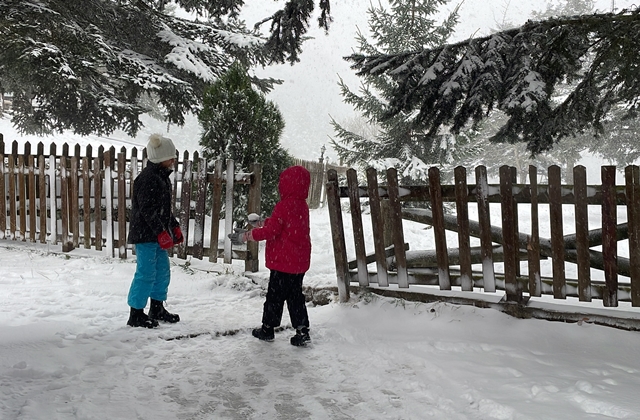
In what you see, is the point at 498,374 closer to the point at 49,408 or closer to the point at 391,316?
the point at 391,316

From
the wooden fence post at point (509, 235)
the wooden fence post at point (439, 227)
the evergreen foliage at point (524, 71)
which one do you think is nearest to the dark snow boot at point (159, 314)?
the wooden fence post at point (439, 227)

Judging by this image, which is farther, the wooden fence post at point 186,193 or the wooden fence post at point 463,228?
the wooden fence post at point 186,193

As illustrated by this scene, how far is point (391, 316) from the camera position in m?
4.36

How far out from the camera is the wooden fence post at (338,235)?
15.5 ft

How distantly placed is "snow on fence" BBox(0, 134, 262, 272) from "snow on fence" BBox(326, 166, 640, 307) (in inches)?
75.6

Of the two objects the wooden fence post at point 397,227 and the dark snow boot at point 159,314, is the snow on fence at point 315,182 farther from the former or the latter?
the dark snow boot at point 159,314

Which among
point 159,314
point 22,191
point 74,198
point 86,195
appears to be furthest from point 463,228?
point 22,191

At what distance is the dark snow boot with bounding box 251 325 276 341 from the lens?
3.98 metres

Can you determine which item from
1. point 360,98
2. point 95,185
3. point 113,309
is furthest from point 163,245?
point 360,98

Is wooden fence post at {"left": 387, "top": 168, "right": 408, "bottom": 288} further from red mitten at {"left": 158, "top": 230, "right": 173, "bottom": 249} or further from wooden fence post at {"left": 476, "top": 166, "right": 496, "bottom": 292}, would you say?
red mitten at {"left": 158, "top": 230, "right": 173, "bottom": 249}

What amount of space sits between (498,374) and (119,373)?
2611 millimetres

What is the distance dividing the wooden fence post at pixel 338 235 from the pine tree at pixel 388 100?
24.5 feet

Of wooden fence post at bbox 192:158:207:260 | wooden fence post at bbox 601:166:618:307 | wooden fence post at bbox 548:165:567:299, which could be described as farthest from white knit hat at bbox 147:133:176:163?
wooden fence post at bbox 601:166:618:307

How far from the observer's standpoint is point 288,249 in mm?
3926
